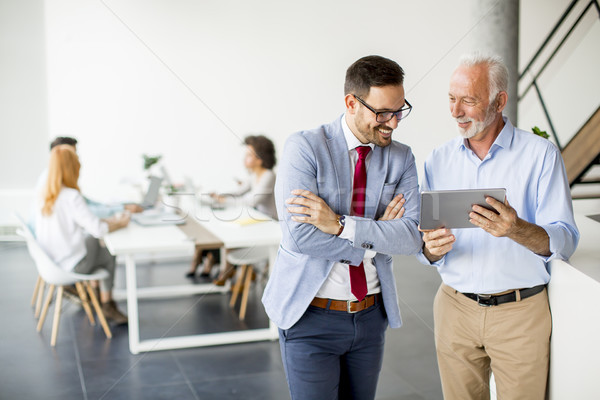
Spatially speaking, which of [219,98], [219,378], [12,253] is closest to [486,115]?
[219,98]

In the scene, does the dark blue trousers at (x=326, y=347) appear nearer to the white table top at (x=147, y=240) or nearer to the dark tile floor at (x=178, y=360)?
the dark tile floor at (x=178, y=360)

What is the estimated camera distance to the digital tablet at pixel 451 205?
1.26 m

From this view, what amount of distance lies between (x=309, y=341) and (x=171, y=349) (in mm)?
1765

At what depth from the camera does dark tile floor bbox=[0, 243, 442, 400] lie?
2.38 metres

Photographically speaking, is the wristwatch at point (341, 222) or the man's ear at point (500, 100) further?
the man's ear at point (500, 100)

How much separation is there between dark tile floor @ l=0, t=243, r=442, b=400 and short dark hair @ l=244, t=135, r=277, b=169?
35.4 inches

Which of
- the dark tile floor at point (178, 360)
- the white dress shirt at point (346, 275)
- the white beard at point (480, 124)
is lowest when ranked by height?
the dark tile floor at point (178, 360)

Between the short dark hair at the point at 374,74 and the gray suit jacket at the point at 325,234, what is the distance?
12 cm

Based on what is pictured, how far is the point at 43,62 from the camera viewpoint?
4.14 m

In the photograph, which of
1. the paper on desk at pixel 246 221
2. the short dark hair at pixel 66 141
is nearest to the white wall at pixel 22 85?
the short dark hair at pixel 66 141

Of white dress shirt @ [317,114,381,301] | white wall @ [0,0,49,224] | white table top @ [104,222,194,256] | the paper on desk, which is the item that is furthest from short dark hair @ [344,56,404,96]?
white wall @ [0,0,49,224]

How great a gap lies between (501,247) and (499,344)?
0.82 ft

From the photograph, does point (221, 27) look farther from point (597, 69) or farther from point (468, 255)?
point (597, 69)

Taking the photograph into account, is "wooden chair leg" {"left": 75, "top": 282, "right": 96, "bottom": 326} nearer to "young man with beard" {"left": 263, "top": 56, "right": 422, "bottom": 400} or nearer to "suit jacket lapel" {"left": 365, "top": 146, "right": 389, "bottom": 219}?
"young man with beard" {"left": 263, "top": 56, "right": 422, "bottom": 400}
